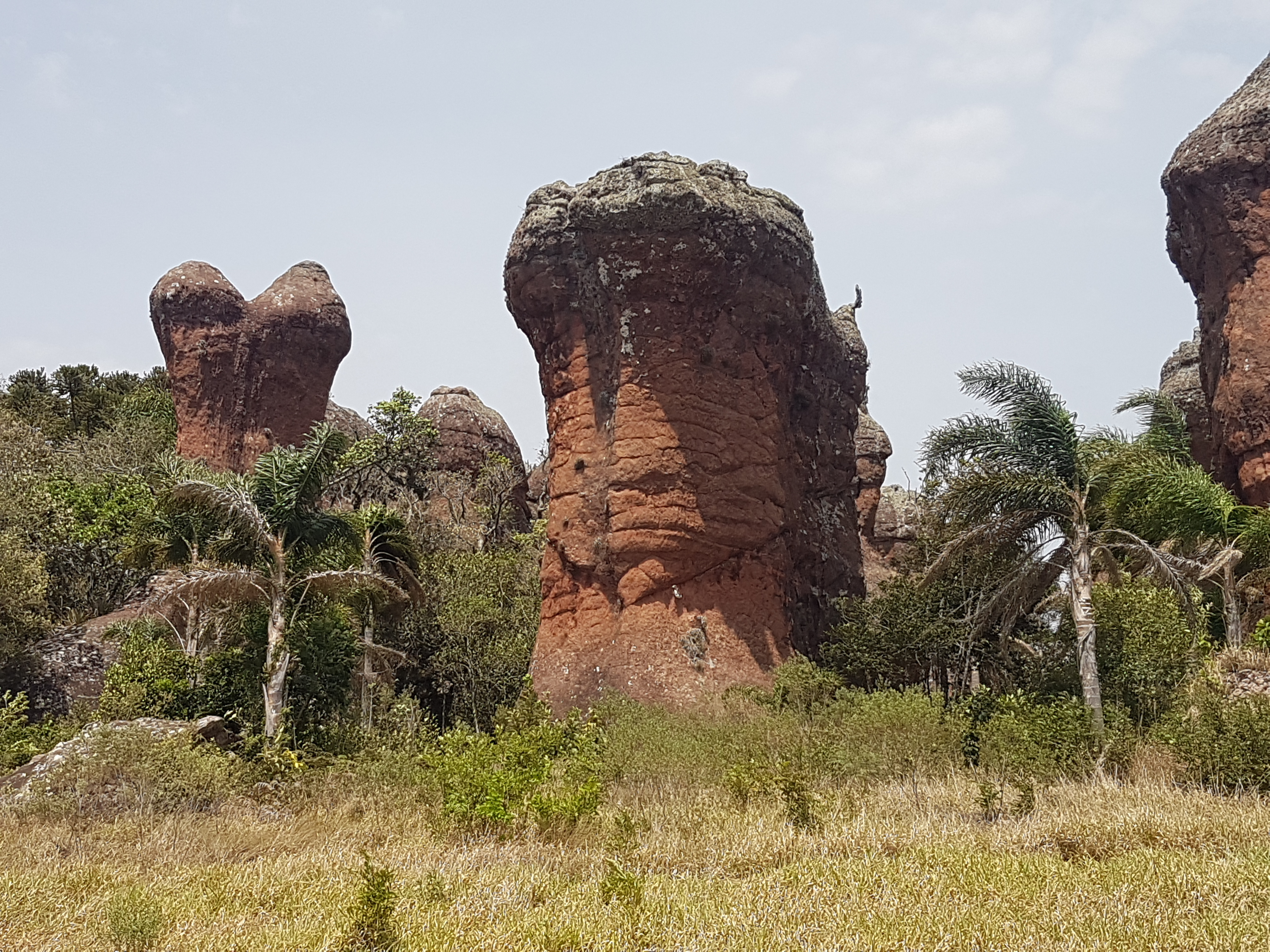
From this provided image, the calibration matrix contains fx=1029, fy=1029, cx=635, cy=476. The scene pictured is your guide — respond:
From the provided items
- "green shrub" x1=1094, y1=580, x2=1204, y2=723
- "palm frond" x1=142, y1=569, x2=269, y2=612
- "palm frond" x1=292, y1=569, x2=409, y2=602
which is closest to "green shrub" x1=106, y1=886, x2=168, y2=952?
"palm frond" x1=142, y1=569, x2=269, y2=612

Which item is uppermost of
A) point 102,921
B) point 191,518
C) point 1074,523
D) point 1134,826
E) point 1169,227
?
point 1169,227

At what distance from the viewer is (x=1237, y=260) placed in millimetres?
21094

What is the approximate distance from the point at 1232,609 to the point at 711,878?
13521 mm

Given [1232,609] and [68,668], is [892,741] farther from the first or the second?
[68,668]

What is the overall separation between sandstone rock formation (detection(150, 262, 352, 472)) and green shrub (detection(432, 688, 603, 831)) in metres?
18.3

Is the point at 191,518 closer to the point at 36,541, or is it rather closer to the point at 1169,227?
the point at 36,541

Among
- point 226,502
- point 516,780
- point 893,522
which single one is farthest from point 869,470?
point 516,780

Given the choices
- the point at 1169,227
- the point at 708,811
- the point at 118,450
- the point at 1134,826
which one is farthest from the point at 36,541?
the point at 1169,227

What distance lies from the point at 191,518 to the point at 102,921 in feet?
35.6

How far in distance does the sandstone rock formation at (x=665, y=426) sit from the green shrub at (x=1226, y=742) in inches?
284

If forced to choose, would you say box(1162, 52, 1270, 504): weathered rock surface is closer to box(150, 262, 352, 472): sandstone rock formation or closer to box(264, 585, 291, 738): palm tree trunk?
box(264, 585, 291, 738): palm tree trunk

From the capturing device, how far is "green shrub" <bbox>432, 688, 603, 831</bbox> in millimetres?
9664

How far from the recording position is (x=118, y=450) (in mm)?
30375

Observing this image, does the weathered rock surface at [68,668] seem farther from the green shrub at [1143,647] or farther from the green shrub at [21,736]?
the green shrub at [1143,647]
